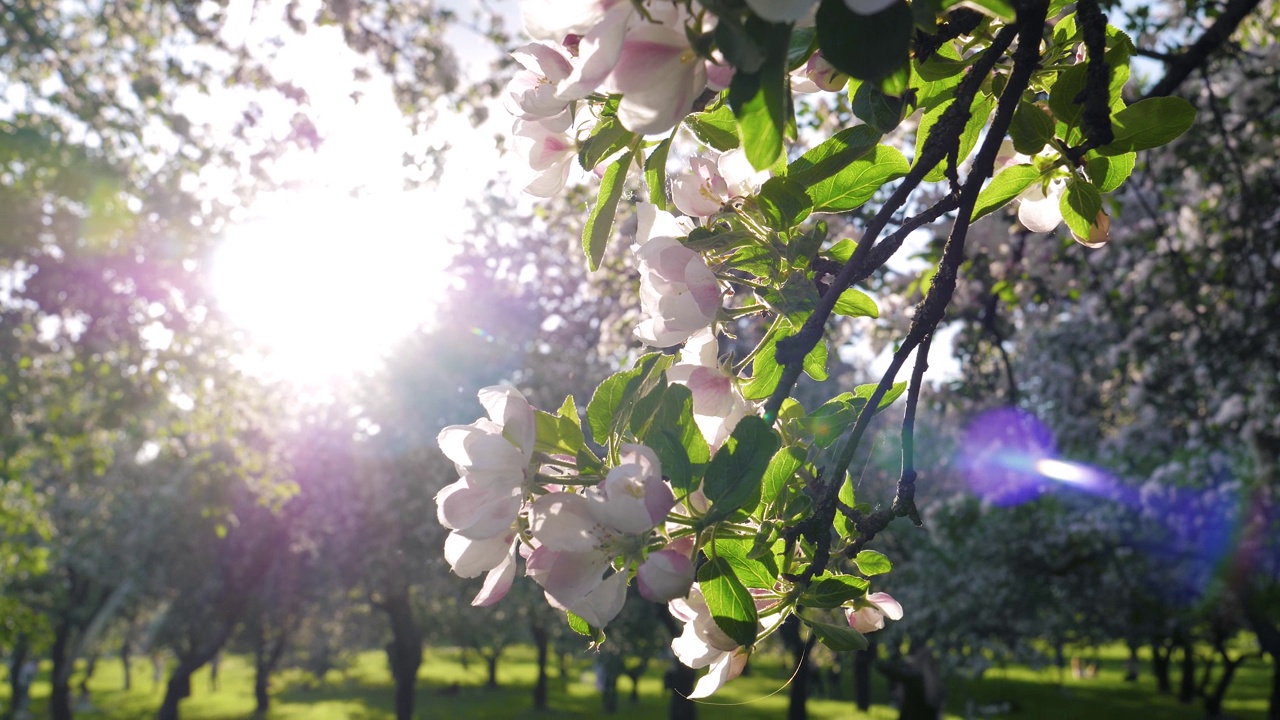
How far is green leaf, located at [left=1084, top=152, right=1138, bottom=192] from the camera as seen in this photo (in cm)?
140

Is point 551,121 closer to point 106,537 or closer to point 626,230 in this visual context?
point 626,230

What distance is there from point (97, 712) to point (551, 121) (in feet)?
160

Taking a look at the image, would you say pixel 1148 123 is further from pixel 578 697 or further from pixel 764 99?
pixel 578 697

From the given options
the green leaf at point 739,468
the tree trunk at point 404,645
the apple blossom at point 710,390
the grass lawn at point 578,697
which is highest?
the apple blossom at point 710,390

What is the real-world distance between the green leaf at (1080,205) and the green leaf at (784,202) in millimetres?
546

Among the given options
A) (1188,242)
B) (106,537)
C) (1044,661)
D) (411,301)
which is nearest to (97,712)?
(106,537)

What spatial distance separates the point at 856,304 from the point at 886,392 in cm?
17

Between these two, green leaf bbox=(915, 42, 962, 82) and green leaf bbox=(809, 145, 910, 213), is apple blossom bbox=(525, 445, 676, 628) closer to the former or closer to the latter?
green leaf bbox=(809, 145, 910, 213)

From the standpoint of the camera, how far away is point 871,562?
1.48 m

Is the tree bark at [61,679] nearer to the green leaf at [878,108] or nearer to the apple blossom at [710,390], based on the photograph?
the apple blossom at [710,390]

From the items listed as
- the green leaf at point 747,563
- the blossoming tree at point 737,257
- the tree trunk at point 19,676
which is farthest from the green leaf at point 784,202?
the tree trunk at point 19,676

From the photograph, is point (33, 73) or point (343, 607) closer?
point (33, 73)

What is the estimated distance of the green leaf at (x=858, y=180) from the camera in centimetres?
127

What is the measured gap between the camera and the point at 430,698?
39.9 meters
